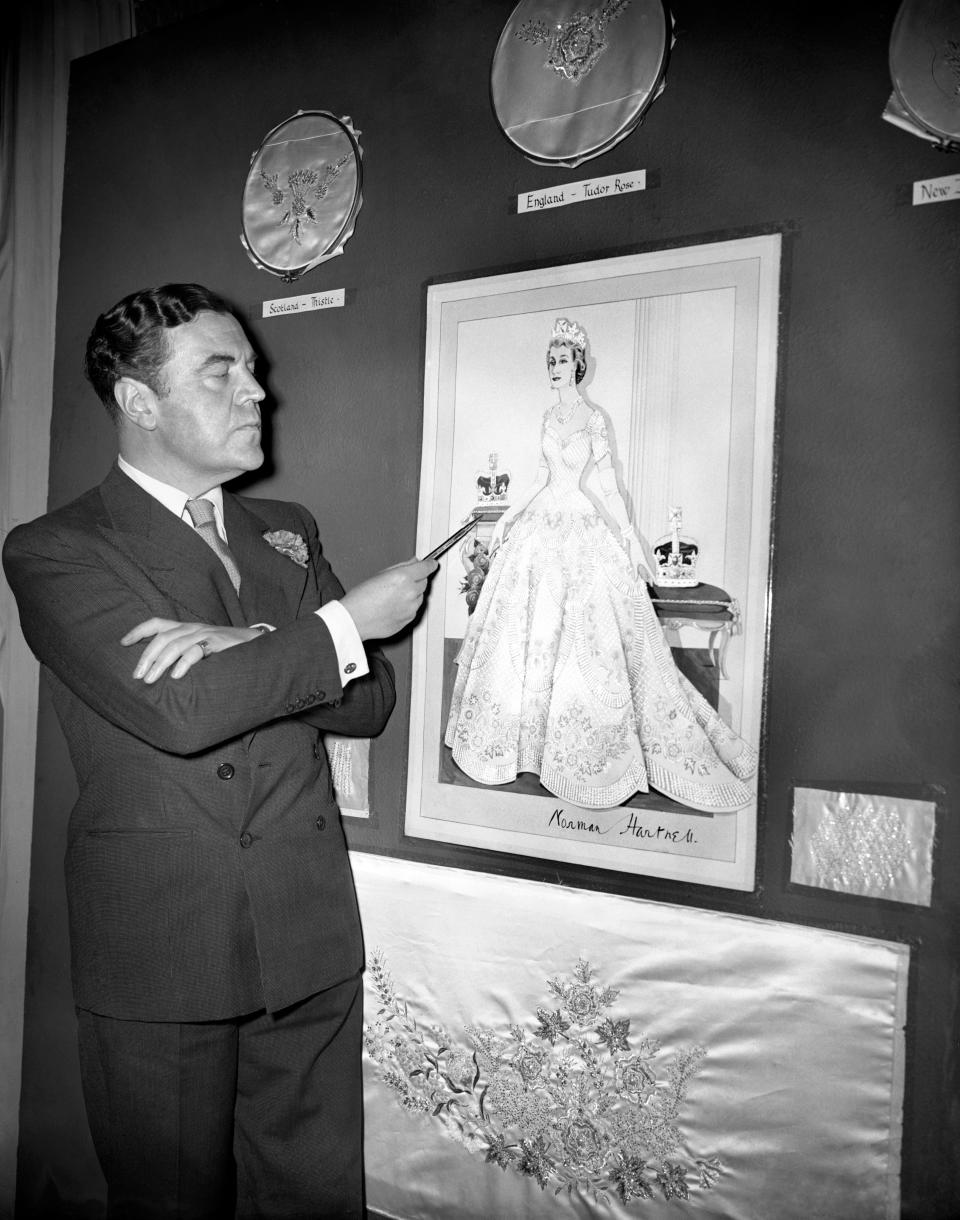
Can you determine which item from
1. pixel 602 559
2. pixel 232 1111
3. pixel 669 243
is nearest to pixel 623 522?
pixel 602 559

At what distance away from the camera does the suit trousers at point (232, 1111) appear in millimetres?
1609

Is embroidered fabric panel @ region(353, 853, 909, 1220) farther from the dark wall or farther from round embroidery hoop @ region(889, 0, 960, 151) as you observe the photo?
round embroidery hoop @ region(889, 0, 960, 151)

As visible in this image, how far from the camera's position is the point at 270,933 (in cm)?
163

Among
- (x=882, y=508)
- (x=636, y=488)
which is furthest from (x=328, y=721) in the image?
(x=882, y=508)

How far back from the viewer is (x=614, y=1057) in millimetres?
1690

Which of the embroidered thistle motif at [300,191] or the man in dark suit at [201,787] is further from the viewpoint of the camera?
the embroidered thistle motif at [300,191]

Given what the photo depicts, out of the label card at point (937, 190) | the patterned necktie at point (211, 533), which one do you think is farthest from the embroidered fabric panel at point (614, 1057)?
the label card at point (937, 190)

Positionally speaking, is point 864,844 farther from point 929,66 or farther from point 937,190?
point 929,66

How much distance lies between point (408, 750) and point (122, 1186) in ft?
2.87

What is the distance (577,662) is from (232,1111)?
977 millimetres

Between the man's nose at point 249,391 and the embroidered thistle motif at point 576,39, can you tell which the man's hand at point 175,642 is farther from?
the embroidered thistle motif at point 576,39

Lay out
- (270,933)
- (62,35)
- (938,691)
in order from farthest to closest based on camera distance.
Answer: (62,35) < (270,933) < (938,691)

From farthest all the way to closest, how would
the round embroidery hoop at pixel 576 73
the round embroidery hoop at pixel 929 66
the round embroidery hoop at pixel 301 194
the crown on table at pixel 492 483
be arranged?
the round embroidery hoop at pixel 301 194 < the crown on table at pixel 492 483 < the round embroidery hoop at pixel 576 73 < the round embroidery hoop at pixel 929 66

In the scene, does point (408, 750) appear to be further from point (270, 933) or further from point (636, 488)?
point (636, 488)
